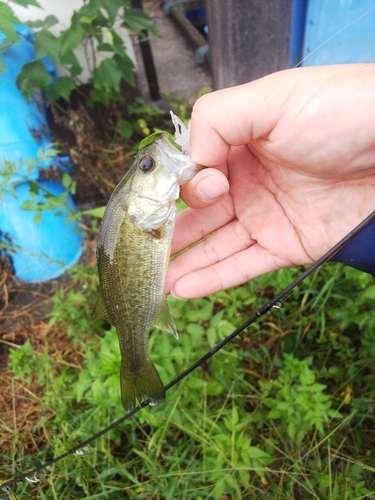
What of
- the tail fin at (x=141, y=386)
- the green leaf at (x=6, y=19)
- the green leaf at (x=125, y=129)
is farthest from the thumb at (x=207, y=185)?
the green leaf at (x=125, y=129)

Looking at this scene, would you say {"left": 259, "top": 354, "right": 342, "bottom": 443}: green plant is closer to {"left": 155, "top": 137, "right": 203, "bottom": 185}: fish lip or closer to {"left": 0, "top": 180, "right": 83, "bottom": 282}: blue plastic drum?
{"left": 155, "top": 137, "right": 203, "bottom": 185}: fish lip

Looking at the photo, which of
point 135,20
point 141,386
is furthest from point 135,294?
point 135,20

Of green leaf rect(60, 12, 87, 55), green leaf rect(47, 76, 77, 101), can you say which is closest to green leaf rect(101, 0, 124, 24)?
green leaf rect(60, 12, 87, 55)

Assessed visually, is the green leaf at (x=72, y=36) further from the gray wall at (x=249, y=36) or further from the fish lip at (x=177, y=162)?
the fish lip at (x=177, y=162)

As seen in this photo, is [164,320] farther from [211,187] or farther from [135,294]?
[211,187]

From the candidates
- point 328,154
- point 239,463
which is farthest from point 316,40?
point 239,463

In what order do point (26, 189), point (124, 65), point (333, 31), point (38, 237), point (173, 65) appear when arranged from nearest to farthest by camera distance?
point (333, 31)
point (26, 189)
point (38, 237)
point (124, 65)
point (173, 65)
